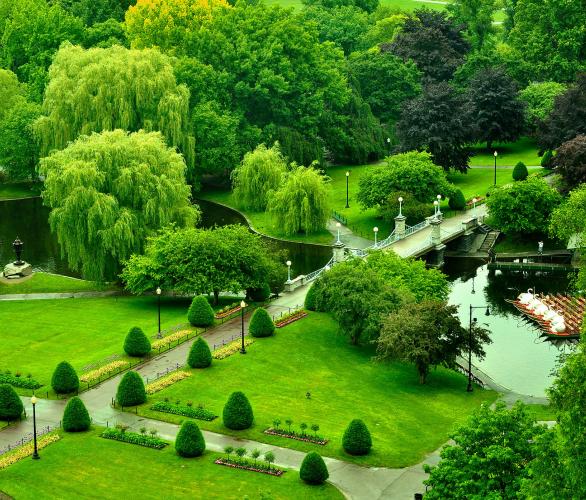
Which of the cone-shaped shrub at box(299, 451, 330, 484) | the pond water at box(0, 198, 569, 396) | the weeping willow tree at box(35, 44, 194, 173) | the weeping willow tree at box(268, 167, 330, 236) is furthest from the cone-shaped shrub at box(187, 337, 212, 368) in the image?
the weeping willow tree at box(35, 44, 194, 173)

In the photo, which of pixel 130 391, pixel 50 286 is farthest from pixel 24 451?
pixel 50 286

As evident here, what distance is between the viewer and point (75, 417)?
65438mm

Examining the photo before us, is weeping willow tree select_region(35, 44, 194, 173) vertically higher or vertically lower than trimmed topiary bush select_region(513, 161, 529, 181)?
higher

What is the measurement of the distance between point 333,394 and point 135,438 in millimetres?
12392

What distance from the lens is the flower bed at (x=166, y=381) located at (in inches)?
2813

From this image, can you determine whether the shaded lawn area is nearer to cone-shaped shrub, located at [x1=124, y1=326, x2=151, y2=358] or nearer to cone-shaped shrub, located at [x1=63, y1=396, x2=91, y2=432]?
cone-shaped shrub, located at [x1=63, y1=396, x2=91, y2=432]

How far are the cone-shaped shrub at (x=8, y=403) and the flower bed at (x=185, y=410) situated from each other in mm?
7033

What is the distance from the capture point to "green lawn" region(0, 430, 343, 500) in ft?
193

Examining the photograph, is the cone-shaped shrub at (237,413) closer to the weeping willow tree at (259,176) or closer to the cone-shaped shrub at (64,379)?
the cone-shaped shrub at (64,379)

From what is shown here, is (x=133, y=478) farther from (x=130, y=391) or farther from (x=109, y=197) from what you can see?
(x=109, y=197)

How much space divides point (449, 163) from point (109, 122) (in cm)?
3349

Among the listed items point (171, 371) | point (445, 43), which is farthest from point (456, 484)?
point (445, 43)

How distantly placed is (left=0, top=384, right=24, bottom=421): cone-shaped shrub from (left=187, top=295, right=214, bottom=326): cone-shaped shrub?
17710 millimetres

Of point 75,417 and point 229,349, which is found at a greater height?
point 75,417
